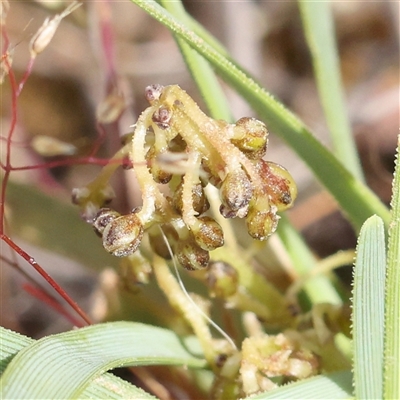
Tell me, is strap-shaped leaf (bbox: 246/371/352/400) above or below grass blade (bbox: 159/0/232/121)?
below

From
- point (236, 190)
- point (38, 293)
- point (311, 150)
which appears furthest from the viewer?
point (38, 293)

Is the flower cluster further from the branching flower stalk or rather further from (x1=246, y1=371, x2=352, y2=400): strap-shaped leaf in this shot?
(x1=246, y1=371, x2=352, y2=400): strap-shaped leaf

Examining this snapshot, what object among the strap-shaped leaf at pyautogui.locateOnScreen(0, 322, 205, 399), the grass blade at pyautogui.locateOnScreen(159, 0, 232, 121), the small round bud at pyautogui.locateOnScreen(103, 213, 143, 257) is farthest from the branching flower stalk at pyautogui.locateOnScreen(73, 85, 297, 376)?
the grass blade at pyautogui.locateOnScreen(159, 0, 232, 121)

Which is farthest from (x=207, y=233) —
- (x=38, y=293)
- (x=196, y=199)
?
(x=38, y=293)

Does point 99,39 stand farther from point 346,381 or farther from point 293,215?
point 346,381

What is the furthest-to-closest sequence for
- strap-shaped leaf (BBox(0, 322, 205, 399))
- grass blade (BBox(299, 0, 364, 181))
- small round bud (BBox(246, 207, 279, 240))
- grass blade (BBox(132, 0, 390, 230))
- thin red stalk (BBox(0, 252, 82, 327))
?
grass blade (BBox(299, 0, 364, 181)) → thin red stalk (BBox(0, 252, 82, 327)) → grass blade (BBox(132, 0, 390, 230)) → small round bud (BBox(246, 207, 279, 240)) → strap-shaped leaf (BBox(0, 322, 205, 399))

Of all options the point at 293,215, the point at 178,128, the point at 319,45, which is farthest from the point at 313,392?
the point at 293,215

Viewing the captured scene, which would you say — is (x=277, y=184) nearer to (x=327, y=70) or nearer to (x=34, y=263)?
(x=34, y=263)
